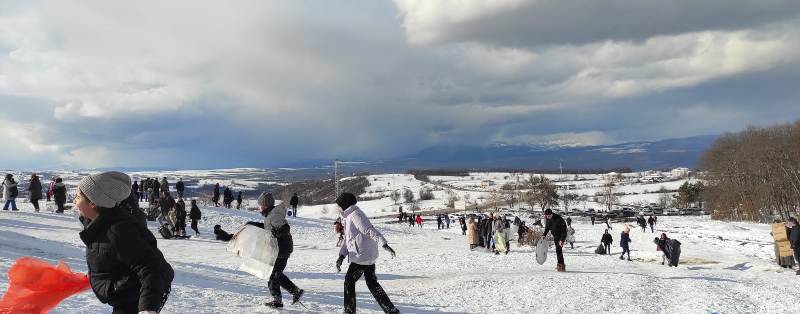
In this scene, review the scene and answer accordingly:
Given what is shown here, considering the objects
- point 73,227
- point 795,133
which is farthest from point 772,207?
point 73,227

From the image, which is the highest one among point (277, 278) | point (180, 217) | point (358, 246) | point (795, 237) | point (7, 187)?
point (7, 187)

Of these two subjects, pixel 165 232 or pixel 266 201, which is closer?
pixel 266 201

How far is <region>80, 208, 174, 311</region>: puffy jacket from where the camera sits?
12.4ft

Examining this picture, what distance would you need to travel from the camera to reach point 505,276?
1264cm

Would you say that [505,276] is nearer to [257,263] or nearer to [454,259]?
[454,259]

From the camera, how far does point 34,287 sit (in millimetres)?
4336

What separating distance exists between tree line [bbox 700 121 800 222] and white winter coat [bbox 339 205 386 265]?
69807 millimetres

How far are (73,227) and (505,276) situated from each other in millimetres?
18474

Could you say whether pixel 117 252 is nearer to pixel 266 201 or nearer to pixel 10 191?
pixel 266 201

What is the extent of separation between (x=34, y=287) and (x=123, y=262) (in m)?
1.13

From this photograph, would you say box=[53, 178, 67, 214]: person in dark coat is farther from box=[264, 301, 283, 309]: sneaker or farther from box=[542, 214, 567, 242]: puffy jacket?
box=[542, 214, 567, 242]: puffy jacket

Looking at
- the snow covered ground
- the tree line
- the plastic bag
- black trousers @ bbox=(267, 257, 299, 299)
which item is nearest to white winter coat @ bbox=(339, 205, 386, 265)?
black trousers @ bbox=(267, 257, 299, 299)

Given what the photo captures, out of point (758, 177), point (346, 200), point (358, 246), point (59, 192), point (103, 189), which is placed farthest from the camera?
point (758, 177)

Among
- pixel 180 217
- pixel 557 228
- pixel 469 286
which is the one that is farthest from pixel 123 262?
pixel 180 217
